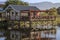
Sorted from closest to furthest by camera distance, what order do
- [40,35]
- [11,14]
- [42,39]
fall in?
[42,39]
[40,35]
[11,14]

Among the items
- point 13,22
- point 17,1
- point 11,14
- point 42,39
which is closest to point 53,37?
point 42,39

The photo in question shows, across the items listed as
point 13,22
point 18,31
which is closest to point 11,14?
point 13,22

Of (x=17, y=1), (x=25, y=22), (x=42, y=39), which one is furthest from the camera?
(x=17, y=1)

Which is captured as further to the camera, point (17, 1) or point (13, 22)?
point (17, 1)

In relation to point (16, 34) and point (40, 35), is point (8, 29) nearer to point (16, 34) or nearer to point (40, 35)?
point (16, 34)

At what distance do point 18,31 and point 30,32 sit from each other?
1361mm

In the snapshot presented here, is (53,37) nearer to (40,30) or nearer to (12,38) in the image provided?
(40,30)

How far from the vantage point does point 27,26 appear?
2100cm

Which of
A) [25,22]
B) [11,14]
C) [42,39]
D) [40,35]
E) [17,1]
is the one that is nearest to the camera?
[42,39]

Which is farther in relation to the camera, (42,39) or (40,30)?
(40,30)

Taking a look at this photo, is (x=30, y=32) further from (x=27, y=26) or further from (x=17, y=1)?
(x=17, y=1)

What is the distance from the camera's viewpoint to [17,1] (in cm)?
3231

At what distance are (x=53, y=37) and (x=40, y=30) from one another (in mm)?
1779

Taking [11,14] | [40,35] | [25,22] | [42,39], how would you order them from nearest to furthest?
[42,39] < [40,35] < [25,22] < [11,14]
